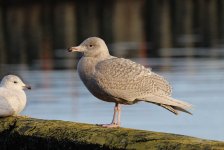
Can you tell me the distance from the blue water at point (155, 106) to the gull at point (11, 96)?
32.2 ft

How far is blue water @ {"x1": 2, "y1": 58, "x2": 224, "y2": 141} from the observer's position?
21.7 meters

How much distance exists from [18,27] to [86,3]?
642 inches

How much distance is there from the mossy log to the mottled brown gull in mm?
793

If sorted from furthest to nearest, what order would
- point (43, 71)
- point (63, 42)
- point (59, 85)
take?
1. point (63, 42)
2. point (43, 71)
3. point (59, 85)

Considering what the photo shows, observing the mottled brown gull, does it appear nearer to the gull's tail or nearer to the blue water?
the gull's tail

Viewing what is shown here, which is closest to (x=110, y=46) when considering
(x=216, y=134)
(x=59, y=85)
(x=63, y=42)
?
(x=63, y=42)

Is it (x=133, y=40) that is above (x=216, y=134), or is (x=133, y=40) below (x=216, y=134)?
above

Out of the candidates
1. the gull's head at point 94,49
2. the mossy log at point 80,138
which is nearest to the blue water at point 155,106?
the gull's head at point 94,49

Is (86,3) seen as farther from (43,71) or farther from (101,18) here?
(43,71)

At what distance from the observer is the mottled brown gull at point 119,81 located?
8.22m

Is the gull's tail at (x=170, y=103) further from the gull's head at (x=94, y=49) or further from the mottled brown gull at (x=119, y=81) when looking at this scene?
the gull's head at (x=94, y=49)

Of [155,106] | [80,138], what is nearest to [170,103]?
[80,138]

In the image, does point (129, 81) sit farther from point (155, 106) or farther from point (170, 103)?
point (155, 106)

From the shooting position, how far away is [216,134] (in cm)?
1956
